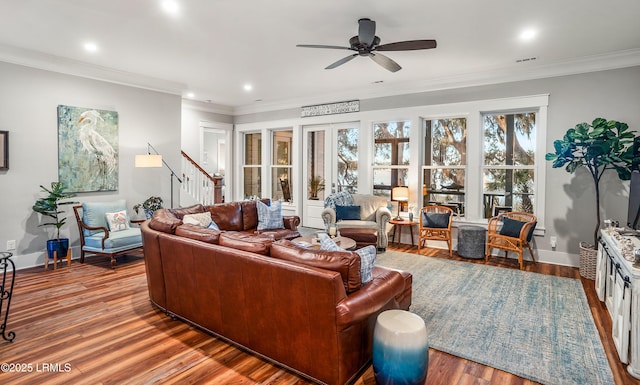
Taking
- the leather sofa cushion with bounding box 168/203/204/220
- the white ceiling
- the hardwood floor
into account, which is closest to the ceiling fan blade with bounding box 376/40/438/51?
the white ceiling

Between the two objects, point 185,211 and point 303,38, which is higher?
point 303,38

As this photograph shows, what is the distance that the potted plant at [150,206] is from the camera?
5660 millimetres

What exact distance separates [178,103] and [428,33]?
4619mm

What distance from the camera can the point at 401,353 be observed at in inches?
78.1

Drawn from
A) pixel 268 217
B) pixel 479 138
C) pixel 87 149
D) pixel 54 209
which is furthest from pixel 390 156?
pixel 54 209

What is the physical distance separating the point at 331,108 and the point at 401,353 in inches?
224

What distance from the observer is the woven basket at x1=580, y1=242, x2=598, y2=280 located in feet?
14.1

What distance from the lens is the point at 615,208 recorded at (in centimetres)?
460

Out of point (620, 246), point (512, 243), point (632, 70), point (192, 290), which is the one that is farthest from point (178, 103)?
point (632, 70)

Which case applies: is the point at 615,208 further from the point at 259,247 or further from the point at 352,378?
the point at 259,247

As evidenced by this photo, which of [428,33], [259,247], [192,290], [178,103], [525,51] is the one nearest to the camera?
[259,247]

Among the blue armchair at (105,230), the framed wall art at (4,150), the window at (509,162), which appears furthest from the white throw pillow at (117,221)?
the window at (509,162)

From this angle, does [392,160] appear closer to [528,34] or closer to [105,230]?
[528,34]

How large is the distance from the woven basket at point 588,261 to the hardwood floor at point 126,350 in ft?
1.82
